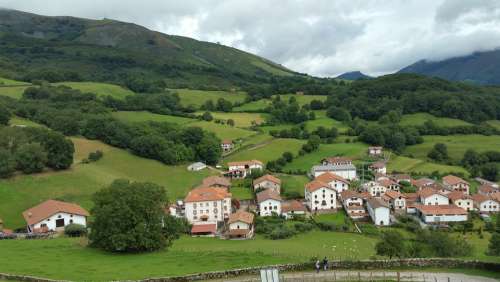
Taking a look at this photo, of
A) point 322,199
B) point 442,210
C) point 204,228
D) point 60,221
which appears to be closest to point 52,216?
point 60,221

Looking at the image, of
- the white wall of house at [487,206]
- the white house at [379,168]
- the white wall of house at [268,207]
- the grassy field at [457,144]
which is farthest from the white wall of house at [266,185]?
the grassy field at [457,144]

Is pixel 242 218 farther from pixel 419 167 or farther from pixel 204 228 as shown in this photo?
pixel 419 167

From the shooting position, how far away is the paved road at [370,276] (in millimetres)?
22766

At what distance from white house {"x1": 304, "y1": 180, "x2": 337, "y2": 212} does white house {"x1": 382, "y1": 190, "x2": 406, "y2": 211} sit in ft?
25.4

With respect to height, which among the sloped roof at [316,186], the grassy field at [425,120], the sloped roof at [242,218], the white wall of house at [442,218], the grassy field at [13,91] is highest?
the grassy field at [13,91]

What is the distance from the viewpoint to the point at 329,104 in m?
135

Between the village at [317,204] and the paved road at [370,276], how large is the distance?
24.2 metres

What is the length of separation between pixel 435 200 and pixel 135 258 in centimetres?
4703

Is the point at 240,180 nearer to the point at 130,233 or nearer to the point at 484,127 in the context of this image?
the point at 130,233

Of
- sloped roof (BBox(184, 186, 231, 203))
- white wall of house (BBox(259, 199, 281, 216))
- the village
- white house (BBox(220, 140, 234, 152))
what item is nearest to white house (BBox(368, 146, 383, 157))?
the village

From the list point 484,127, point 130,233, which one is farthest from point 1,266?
point 484,127

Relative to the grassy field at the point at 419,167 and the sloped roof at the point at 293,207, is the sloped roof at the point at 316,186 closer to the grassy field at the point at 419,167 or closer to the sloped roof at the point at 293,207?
the sloped roof at the point at 293,207

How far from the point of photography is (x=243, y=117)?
119188mm

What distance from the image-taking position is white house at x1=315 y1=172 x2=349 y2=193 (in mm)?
67806
